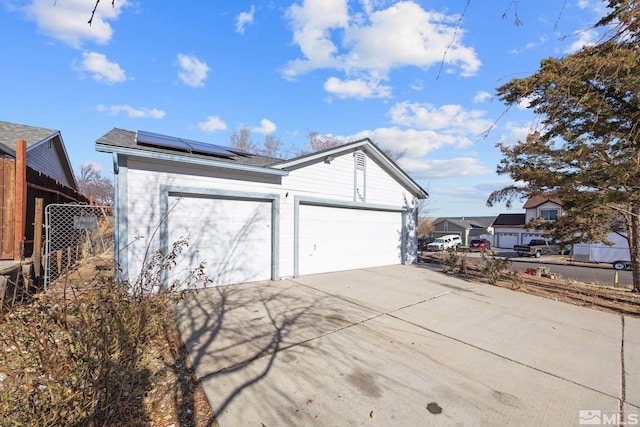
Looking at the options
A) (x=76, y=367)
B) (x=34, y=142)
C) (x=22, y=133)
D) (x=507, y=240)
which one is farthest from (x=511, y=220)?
(x=22, y=133)

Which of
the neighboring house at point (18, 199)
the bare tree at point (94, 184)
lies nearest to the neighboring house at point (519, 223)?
the neighboring house at point (18, 199)

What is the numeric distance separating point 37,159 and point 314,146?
1978 cm

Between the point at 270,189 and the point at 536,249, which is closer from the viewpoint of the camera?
the point at 270,189

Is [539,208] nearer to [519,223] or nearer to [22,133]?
[519,223]

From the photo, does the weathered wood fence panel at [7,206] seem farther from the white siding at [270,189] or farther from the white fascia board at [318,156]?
the white fascia board at [318,156]

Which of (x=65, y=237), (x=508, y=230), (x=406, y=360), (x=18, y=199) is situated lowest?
(x=406, y=360)

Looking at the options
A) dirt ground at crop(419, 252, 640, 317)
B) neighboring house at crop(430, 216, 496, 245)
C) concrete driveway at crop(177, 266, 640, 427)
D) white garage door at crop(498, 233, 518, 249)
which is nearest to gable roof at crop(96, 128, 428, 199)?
concrete driveway at crop(177, 266, 640, 427)

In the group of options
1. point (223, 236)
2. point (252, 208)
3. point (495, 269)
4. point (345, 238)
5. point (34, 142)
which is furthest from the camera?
point (34, 142)

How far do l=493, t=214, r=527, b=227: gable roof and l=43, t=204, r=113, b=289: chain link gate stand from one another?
1618 inches

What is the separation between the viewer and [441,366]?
3416 millimetres

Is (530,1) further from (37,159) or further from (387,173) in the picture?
(37,159)

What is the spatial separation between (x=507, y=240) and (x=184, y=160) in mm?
41461

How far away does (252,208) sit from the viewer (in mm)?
7141

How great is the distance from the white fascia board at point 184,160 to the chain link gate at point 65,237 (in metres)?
1.19
